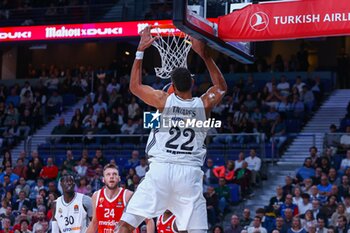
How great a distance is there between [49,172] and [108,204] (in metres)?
9.45

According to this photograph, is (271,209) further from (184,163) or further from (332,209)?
(184,163)

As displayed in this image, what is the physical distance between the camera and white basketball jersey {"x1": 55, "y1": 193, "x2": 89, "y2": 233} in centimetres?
1153

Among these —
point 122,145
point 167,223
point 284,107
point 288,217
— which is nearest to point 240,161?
point 288,217

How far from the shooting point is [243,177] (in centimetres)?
1777

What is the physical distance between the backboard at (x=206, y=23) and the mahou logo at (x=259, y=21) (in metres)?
0.23

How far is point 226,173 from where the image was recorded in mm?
17875

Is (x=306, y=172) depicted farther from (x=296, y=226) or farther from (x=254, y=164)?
(x=296, y=226)

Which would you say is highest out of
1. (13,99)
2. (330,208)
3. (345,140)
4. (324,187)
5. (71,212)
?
(13,99)

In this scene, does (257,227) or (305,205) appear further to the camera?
(305,205)

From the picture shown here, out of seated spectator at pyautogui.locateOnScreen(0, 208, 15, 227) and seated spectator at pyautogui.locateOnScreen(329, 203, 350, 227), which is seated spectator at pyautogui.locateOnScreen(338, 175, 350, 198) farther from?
seated spectator at pyautogui.locateOnScreen(0, 208, 15, 227)

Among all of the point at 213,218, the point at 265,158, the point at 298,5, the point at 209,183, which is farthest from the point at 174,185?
the point at 265,158

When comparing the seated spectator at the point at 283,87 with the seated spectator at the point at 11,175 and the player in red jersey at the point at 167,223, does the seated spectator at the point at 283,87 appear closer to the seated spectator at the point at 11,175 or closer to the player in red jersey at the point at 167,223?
the seated spectator at the point at 11,175

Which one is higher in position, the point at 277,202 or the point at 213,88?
the point at 213,88

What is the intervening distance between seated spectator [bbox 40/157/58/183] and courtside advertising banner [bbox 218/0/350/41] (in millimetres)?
9784
